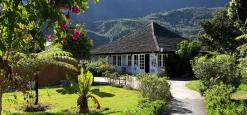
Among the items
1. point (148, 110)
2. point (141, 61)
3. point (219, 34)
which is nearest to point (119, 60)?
point (141, 61)

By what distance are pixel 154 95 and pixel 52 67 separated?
13.9 meters

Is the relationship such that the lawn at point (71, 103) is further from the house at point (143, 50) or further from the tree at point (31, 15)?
the house at point (143, 50)

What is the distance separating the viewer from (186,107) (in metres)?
16.9

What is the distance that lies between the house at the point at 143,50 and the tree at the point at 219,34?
3209 mm

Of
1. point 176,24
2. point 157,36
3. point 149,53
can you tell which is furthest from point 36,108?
point 176,24

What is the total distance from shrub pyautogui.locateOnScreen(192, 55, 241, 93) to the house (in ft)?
60.8

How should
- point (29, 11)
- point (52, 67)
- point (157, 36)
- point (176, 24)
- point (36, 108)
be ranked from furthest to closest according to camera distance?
point (176, 24) < point (157, 36) < point (52, 67) < point (36, 108) < point (29, 11)

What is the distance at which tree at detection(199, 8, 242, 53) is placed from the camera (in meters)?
44.2

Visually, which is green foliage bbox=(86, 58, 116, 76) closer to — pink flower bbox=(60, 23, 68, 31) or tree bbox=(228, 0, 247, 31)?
tree bbox=(228, 0, 247, 31)

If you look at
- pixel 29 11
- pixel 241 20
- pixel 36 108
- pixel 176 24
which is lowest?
pixel 36 108

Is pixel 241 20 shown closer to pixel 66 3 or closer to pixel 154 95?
pixel 154 95

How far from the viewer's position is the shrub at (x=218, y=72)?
19.6 metres

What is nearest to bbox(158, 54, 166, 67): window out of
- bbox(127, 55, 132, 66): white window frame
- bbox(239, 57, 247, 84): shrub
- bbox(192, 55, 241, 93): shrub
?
bbox(127, 55, 132, 66): white window frame

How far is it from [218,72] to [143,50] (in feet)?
71.1
